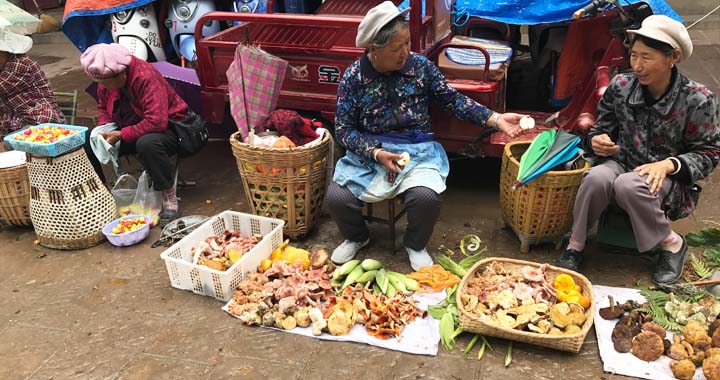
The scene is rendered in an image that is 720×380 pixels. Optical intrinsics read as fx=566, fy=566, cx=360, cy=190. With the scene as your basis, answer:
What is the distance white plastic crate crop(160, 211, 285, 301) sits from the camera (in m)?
3.07

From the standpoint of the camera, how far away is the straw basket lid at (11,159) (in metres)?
3.86

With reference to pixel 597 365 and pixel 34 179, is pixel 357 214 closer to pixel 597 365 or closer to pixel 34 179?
pixel 597 365

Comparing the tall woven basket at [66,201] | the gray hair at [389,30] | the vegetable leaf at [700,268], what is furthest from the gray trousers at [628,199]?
the tall woven basket at [66,201]

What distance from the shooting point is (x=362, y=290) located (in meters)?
3.03

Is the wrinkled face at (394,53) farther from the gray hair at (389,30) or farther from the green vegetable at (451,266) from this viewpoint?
the green vegetable at (451,266)

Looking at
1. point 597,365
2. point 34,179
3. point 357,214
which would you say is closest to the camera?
point 597,365

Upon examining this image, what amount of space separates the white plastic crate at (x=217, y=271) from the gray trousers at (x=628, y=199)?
5.67 ft

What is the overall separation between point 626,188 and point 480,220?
1136 millimetres

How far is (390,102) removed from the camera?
10.6 ft

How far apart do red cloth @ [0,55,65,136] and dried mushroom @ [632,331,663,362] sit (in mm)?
4143

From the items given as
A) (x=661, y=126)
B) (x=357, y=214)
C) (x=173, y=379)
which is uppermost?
(x=661, y=126)

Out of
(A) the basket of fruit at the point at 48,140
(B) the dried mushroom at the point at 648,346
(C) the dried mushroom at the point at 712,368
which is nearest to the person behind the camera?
(C) the dried mushroom at the point at 712,368

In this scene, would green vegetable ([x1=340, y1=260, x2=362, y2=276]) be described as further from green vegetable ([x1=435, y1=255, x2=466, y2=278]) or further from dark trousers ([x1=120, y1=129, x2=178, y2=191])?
dark trousers ([x1=120, y1=129, x2=178, y2=191])

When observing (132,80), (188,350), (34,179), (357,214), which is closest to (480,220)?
(357,214)
